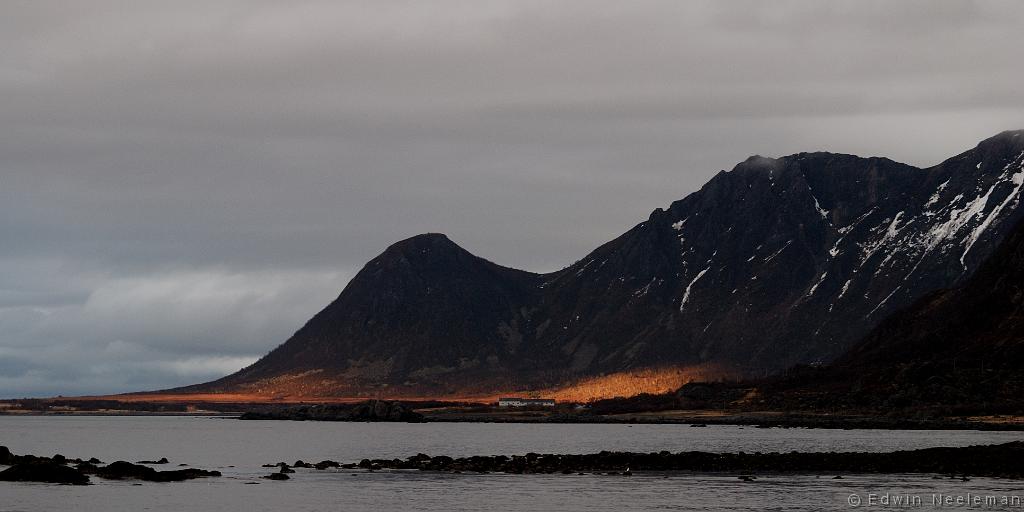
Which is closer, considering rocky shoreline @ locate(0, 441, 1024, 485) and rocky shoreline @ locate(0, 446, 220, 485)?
rocky shoreline @ locate(0, 446, 220, 485)

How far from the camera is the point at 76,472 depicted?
420 feet

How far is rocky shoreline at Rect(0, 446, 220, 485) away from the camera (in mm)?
124500

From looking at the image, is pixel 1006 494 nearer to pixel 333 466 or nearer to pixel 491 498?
pixel 491 498

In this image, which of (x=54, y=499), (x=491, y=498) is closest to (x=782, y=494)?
(x=491, y=498)

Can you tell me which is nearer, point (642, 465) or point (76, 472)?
point (76, 472)

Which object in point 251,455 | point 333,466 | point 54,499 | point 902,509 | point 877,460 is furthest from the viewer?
point 251,455

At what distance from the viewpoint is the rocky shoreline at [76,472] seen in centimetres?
12450

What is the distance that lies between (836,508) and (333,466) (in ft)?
233

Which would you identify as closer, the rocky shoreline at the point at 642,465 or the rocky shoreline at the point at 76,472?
the rocky shoreline at the point at 76,472

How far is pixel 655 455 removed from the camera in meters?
160

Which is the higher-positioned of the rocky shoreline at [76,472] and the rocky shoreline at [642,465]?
the rocky shoreline at [76,472]

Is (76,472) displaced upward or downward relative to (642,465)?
upward

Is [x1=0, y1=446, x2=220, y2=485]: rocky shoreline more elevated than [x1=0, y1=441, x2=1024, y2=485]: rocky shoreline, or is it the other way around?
[x1=0, y1=446, x2=220, y2=485]: rocky shoreline

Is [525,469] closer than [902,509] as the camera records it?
No
